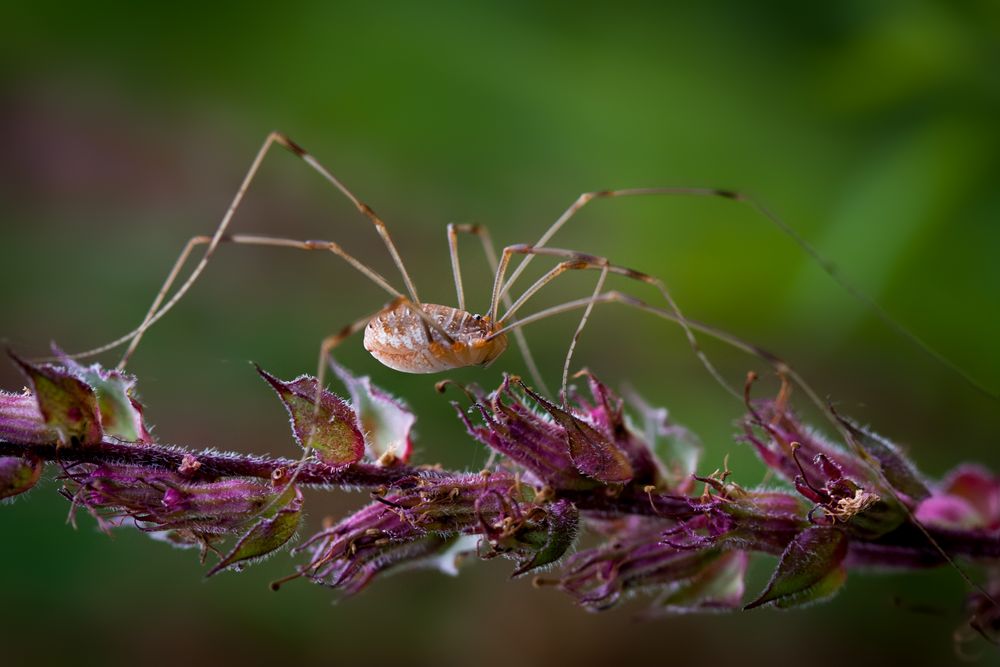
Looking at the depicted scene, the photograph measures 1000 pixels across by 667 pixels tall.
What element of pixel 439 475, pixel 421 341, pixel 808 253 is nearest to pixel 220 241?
pixel 421 341

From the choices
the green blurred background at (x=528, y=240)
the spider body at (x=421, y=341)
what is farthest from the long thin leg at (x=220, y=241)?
the green blurred background at (x=528, y=240)

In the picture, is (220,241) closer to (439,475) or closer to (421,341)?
(421,341)

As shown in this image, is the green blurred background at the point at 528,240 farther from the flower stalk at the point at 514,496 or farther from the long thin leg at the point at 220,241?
the flower stalk at the point at 514,496

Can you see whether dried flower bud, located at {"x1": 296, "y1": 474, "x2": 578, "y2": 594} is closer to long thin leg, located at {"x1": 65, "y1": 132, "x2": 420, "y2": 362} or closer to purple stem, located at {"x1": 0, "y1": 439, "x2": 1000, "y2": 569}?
purple stem, located at {"x1": 0, "y1": 439, "x2": 1000, "y2": 569}

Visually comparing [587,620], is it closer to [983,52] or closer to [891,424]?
[891,424]

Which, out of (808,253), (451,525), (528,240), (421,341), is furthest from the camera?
(528,240)

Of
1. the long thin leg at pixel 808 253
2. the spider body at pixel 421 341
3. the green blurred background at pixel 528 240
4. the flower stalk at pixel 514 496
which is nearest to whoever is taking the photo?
the flower stalk at pixel 514 496

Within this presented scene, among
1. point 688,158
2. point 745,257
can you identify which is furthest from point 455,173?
point 745,257
